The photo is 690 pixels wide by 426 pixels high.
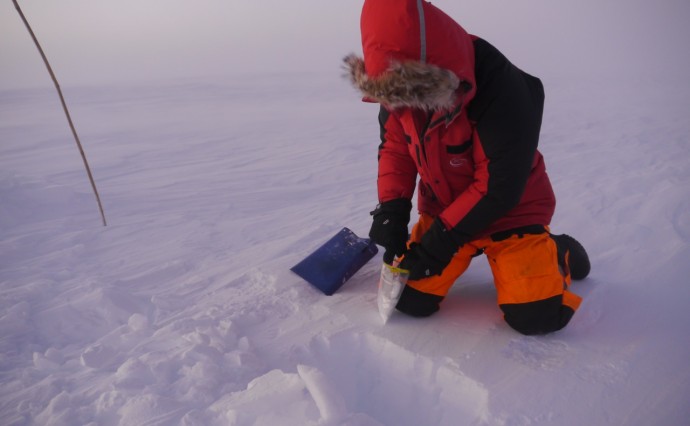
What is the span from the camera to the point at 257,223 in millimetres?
2650

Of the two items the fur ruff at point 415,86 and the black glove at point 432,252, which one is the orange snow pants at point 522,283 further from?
the fur ruff at point 415,86

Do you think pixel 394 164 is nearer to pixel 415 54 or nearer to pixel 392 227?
pixel 392 227

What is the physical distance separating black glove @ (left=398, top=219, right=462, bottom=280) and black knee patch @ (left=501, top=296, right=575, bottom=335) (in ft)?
1.02

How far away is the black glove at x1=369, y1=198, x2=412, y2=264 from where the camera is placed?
5.58ft

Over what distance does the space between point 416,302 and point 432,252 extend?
0.23 m

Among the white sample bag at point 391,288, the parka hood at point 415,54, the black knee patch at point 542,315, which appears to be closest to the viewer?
the parka hood at point 415,54

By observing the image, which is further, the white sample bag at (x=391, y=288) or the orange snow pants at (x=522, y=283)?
the white sample bag at (x=391, y=288)

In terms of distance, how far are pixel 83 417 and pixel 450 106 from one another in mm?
1452

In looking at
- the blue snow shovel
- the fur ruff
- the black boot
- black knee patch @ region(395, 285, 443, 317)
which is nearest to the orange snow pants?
black knee patch @ region(395, 285, 443, 317)

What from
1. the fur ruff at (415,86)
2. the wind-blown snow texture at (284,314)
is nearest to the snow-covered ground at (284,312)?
the wind-blown snow texture at (284,314)

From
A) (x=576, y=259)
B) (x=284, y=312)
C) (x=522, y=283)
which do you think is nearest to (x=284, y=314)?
(x=284, y=312)

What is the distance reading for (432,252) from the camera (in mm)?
1602

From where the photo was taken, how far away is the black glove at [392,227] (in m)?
1.70

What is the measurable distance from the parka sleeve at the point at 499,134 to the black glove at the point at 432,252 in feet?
0.27
